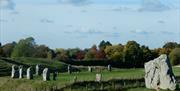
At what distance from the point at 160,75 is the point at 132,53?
103m

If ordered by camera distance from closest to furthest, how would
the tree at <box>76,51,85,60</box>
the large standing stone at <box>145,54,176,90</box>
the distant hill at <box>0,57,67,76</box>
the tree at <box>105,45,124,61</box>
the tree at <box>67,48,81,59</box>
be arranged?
the large standing stone at <box>145,54,176,90</box>
the distant hill at <box>0,57,67,76</box>
the tree at <box>105,45,124,61</box>
the tree at <box>76,51,85,60</box>
the tree at <box>67,48,81,59</box>

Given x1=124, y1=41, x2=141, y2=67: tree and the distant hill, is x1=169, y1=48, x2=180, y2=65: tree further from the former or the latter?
the distant hill

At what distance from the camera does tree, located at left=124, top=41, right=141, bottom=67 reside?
469 ft

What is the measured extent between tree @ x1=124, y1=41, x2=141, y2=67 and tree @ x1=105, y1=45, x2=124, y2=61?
161cm

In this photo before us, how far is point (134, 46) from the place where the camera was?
151625 mm

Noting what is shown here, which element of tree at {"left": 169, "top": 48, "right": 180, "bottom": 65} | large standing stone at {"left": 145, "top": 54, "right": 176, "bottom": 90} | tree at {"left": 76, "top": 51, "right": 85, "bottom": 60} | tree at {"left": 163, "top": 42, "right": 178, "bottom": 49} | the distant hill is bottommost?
large standing stone at {"left": 145, "top": 54, "right": 176, "bottom": 90}

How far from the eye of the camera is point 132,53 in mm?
148500

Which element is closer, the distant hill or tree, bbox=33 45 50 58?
the distant hill

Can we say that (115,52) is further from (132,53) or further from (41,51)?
(41,51)

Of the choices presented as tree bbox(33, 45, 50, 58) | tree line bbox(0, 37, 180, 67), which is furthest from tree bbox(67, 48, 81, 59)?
tree bbox(33, 45, 50, 58)

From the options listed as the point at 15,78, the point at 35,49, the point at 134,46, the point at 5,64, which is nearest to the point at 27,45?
the point at 35,49

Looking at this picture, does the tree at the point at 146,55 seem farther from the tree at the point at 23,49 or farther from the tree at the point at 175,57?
the tree at the point at 23,49

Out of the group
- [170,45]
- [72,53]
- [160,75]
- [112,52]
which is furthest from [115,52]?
[160,75]

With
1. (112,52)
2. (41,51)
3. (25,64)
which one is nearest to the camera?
(25,64)
